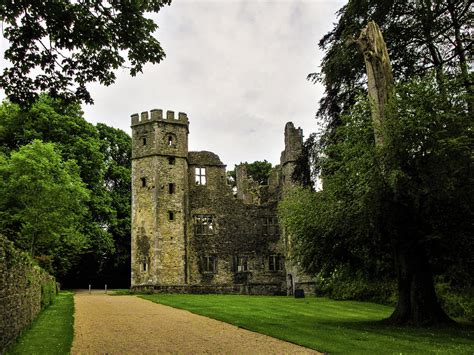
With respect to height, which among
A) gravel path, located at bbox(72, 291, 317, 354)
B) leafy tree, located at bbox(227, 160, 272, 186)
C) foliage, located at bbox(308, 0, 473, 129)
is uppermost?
leafy tree, located at bbox(227, 160, 272, 186)

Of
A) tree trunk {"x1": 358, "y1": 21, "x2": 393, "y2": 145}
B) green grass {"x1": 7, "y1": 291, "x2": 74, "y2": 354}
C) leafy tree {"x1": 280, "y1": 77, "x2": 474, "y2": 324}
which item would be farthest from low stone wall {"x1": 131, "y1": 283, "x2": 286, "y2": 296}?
tree trunk {"x1": 358, "y1": 21, "x2": 393, "y2": 145}

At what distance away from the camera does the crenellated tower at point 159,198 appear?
35531mm

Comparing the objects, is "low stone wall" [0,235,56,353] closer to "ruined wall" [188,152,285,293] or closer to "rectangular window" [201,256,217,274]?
"rectangular window" [201,256,217,274]

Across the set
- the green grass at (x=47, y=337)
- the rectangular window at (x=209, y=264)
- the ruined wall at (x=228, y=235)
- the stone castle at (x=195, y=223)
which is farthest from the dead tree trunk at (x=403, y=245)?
the rectangular window at (x=209, y=264)

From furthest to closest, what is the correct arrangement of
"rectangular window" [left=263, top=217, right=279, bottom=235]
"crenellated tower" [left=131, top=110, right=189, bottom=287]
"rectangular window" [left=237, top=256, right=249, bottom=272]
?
"rectangular window" [left=263, top=217, right=279, bottom=235] → "rectangular window" [left=237, top=256, right=249, bottom=272] → "crenellated tower" [left=131, top=110, right=189, bottom=287]

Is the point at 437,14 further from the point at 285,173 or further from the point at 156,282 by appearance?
the point at 156,282

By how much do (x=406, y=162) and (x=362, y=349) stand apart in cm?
546

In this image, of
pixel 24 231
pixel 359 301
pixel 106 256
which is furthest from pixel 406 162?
pixel 106 256

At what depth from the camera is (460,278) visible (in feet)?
44.6

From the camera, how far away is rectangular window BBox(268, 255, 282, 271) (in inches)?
1561

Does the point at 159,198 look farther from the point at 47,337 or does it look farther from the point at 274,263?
the point at 47,337

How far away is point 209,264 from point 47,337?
27.6 m

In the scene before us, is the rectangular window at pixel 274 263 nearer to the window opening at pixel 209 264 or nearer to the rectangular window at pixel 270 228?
the rectangular window at pixel 270 228

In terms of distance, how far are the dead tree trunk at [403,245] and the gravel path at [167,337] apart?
192 inches
